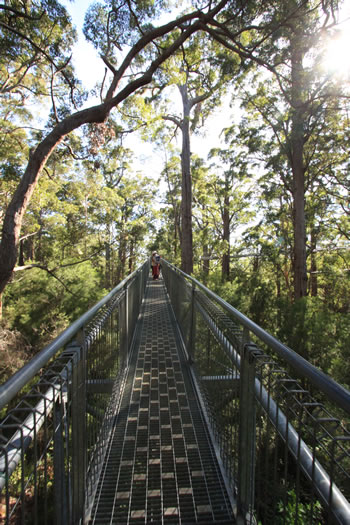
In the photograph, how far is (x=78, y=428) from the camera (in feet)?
6.04

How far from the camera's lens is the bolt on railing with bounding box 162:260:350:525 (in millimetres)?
1015

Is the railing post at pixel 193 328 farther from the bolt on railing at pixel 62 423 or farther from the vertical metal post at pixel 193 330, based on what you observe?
the bolt on railing at pixel 62 423

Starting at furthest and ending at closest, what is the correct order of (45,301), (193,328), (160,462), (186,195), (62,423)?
1. (45,301)
2. (186,195)
3. (193,328)
4. (160,462)
5. (62,423)

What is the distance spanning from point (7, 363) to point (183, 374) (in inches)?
400

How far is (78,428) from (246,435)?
1.14 m

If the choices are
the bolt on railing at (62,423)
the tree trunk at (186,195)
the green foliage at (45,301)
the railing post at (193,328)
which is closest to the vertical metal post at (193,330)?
the railing post at (193,328)

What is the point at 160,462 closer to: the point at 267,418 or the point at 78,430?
the point at 78,430

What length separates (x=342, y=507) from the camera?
983mm

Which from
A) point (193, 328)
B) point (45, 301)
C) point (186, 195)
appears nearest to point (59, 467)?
point (193, 328)

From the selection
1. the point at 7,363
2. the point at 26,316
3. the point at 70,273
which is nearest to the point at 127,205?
the point at 70,273

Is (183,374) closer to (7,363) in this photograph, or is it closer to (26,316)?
(7,363)

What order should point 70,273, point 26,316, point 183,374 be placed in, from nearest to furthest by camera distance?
point 183,374 < point 26,316 < point 70,273

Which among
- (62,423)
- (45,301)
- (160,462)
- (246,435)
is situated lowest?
(45,301)

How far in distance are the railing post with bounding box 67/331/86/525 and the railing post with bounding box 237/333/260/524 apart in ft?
3.62
